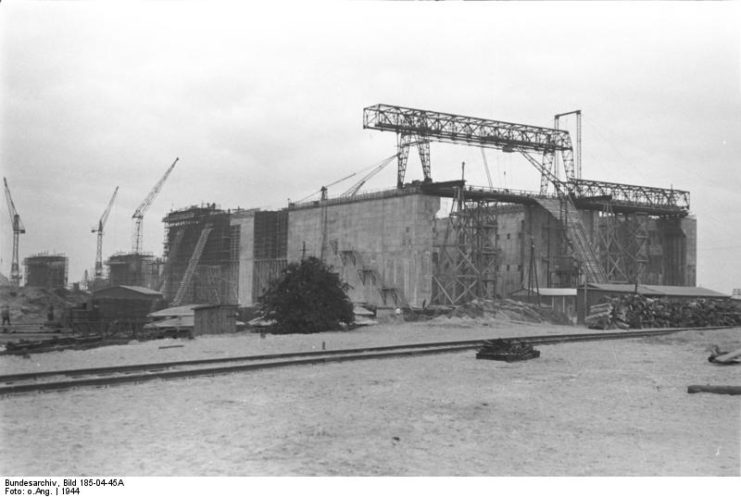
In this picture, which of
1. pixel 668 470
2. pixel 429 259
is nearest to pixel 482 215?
pixel 429 259

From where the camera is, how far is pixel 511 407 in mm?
11898

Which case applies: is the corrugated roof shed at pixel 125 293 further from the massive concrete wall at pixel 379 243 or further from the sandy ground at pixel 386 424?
the sandy ground at pixel 386 424

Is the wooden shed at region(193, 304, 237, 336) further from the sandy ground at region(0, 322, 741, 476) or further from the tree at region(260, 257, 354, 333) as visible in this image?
the sandy ground at region(0, 322, 741, 476)

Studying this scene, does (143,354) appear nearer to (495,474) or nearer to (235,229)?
(495,474)

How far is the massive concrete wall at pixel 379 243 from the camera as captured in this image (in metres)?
54.8

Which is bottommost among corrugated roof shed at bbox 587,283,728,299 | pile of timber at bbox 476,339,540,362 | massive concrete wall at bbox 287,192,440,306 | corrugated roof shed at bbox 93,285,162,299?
pile of timber at bbox 476,339,540,362

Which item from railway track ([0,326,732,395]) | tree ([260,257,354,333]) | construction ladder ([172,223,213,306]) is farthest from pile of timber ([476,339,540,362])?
construction ladder ([172,223,213,306])

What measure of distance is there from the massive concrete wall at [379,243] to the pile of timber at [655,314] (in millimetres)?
15638

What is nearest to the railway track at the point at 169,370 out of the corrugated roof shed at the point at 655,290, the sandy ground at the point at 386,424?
the sandy ground at the point at 386,424

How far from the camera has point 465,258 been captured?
182 ft

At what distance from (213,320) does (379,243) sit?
26.4m

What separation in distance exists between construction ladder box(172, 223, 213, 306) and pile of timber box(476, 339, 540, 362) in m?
61.8

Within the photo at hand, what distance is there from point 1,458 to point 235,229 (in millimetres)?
68456

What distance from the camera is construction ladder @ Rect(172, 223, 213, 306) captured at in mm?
78125
